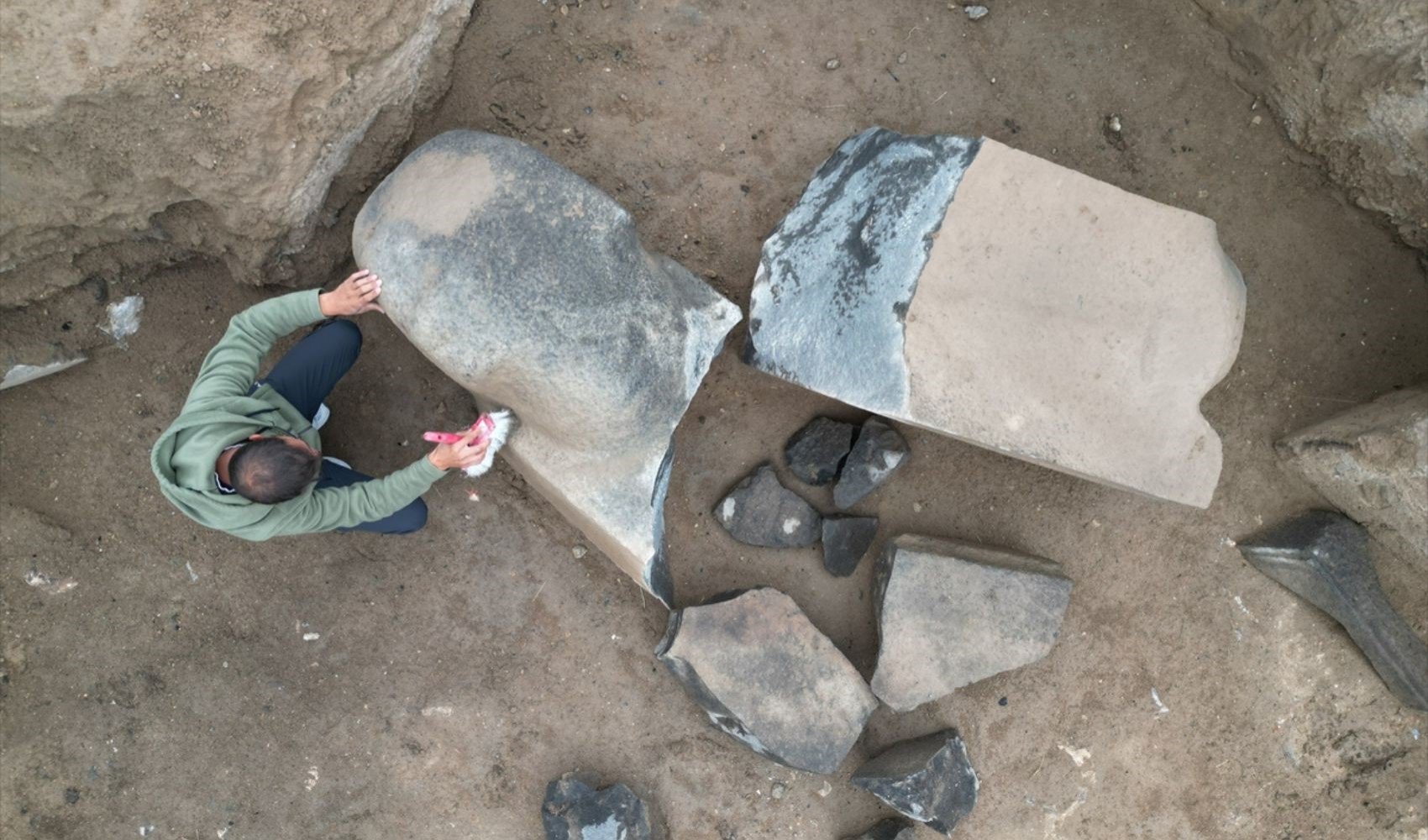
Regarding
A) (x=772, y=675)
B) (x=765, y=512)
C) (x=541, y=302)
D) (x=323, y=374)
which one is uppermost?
(x=541, y=302)

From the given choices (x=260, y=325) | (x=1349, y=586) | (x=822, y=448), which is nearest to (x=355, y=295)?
(x=260, y=325)

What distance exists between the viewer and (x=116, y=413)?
2818mm

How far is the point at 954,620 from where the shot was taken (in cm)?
282

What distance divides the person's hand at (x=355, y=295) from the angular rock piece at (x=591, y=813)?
1.60m

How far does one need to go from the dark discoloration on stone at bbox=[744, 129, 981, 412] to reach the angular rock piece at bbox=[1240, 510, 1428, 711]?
147 cm

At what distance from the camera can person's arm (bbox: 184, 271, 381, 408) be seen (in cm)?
229

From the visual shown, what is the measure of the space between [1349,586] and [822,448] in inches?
66.5

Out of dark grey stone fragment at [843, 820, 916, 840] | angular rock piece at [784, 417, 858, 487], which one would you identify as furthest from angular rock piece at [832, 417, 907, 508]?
dark grey stone fragment at [843, 820, 916, 840]

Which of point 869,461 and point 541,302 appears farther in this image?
point 869,461

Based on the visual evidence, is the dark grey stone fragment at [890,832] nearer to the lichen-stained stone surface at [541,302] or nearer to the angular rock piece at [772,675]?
the angular rock piece at [772,675]

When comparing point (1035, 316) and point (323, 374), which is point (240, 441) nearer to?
point (323, 374)

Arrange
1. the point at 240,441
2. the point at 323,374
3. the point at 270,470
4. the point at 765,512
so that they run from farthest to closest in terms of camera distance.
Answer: the point at 765,512 < the point at 323,374 < the point at 240,441 < the point at 270,470

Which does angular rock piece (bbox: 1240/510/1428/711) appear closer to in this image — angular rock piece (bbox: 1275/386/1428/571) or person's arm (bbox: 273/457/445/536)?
angular rock piece (bbox: 1275/386/1428/571)

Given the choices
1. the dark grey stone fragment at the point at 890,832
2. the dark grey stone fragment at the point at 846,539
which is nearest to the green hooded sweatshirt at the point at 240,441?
the dark grey stone fragment at the point at 846,539
